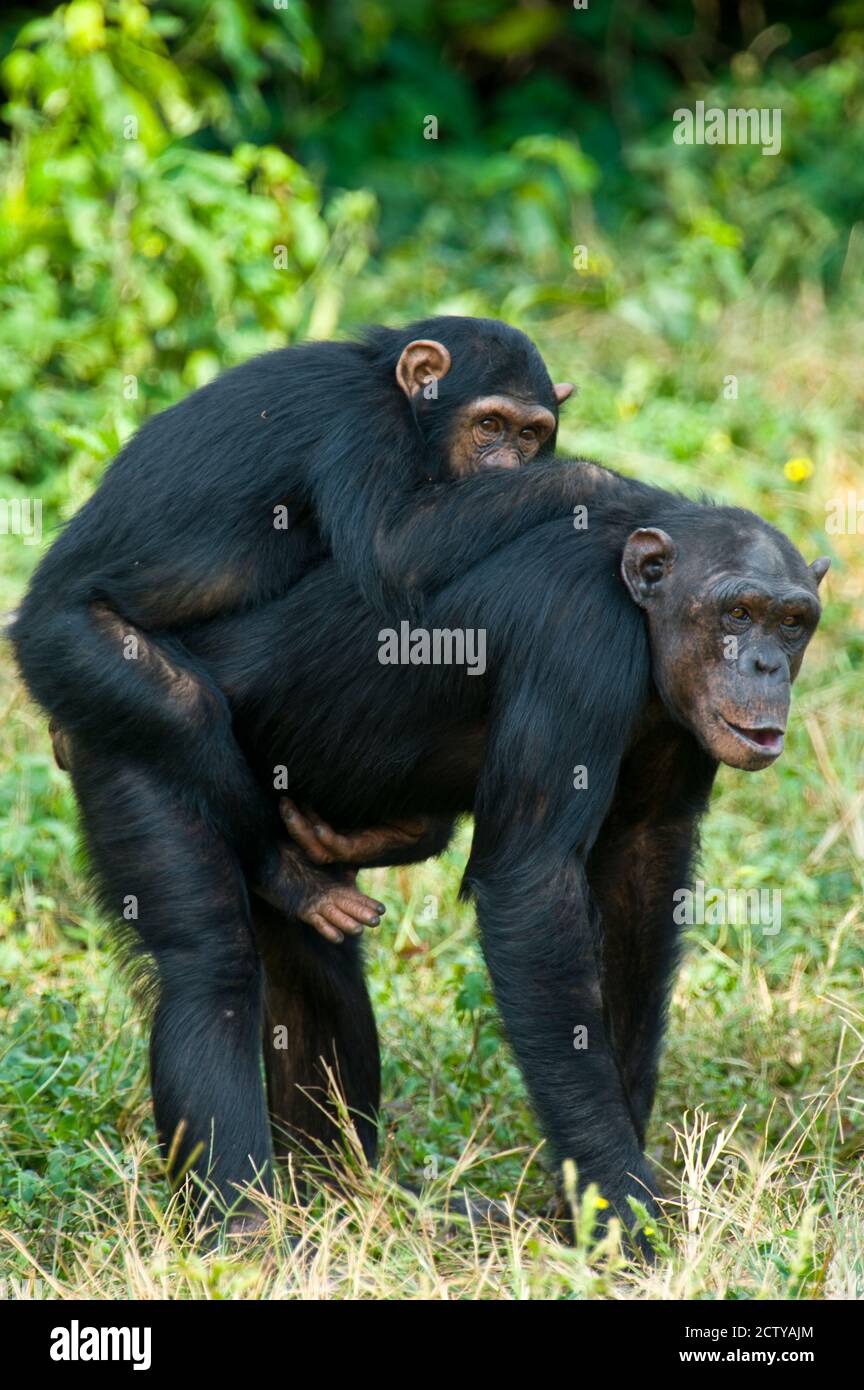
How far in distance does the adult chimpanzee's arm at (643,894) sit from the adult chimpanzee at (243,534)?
0.73m

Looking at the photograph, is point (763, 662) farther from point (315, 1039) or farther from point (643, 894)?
point (315, 1039)

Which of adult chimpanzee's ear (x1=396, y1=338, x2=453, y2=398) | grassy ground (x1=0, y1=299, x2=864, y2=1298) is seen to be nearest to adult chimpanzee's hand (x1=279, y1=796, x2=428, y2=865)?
grassy ground (x1=0, y1=299, x2=864, y2=1298)

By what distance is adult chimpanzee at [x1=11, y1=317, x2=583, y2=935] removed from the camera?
15.1ft

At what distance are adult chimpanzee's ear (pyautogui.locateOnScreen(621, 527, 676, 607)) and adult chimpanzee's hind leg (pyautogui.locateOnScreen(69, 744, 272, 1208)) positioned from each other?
1249 mm

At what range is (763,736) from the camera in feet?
14.6

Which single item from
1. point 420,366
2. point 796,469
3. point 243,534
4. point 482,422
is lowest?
point 243,534

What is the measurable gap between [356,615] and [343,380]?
27.4 inches

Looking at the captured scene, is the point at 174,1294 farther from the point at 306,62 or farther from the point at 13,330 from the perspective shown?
the point at 306,62

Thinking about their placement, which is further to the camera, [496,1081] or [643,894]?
[496,1081]

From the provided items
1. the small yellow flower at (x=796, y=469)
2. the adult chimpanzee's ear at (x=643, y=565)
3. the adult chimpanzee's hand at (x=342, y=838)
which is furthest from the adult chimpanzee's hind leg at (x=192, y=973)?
the small yellow flower at (x=796, y=469)

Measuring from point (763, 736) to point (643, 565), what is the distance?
536 millimetres

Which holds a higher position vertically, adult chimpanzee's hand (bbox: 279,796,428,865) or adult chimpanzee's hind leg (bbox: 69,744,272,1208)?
adult chimpanzee's hand (bbox: 279,796,428,865)

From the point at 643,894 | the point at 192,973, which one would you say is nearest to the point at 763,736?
the point at 643,894

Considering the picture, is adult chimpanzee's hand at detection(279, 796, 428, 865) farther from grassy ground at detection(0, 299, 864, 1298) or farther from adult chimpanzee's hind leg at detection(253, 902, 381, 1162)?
grassy ground at detection(0, 299, 864, 1298)
